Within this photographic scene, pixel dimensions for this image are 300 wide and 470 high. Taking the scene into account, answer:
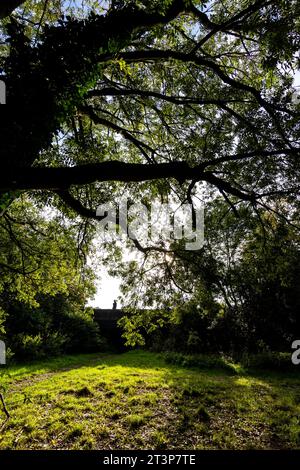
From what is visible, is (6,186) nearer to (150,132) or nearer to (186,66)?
(186,66)

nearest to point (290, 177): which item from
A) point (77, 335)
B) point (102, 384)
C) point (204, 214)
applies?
point (204, 214)

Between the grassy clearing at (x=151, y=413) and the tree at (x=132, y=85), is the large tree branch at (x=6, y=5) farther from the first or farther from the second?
the grassy clearing at (x=151, y=413)

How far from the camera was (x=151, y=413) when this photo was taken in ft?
23.7

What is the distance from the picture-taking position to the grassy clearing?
19.1ft

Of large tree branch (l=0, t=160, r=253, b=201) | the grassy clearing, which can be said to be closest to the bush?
the grassy clearing

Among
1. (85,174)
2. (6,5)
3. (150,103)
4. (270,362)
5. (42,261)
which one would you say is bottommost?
(270,362)

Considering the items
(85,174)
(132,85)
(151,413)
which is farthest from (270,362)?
(85,174)

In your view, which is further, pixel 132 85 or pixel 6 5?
pixel 132 85

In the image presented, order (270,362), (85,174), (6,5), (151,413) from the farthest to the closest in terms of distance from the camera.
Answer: (270,362), (151,413), (85,174), (6,5)

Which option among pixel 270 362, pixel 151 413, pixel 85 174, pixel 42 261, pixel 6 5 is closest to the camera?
pixel 6 5

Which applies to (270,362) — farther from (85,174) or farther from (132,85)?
(85,174)

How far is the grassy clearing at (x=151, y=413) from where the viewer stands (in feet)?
19.1

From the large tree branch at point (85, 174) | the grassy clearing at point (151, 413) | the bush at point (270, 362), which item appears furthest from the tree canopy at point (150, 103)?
the bush at point (270, 362)
